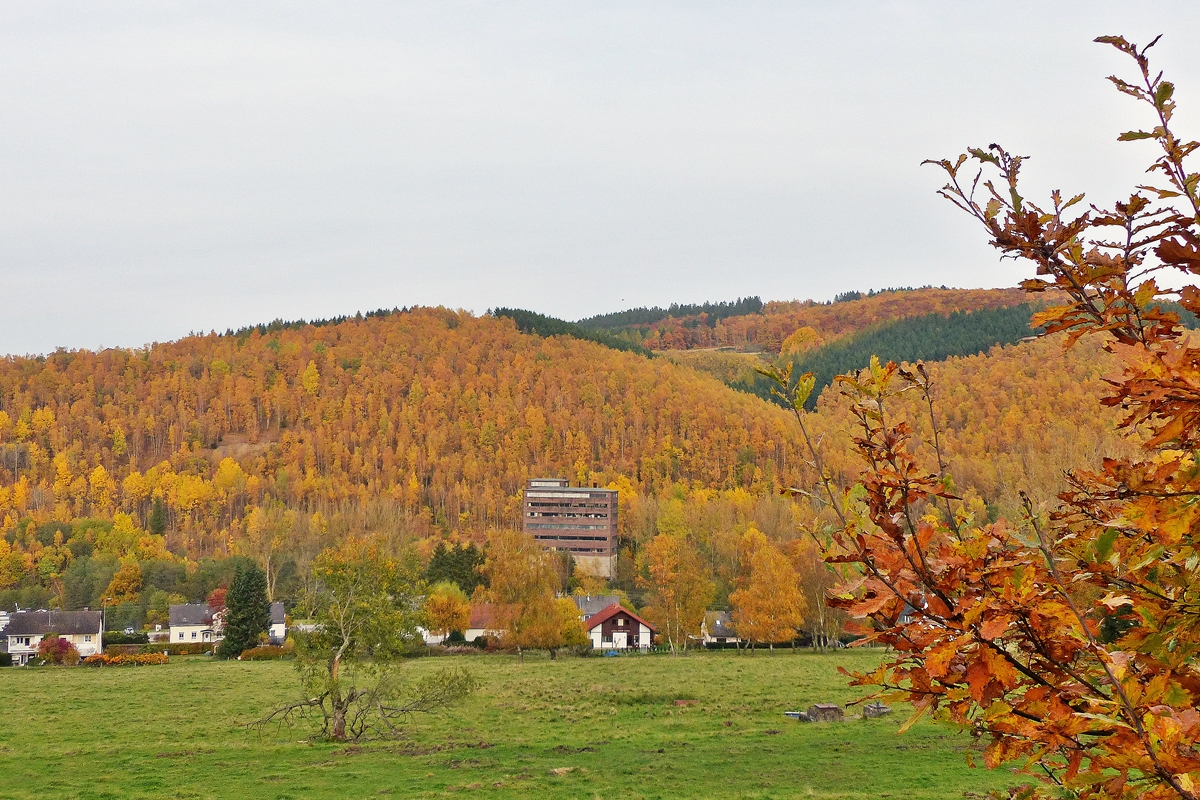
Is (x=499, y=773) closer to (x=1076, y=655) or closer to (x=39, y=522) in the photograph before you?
(x=1076, y=655)

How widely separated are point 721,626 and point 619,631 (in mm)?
9365

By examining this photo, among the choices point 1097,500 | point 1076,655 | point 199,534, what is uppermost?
point 1097,500

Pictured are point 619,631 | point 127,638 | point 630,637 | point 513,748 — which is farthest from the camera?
point 127,638

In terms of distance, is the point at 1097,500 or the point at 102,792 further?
the point at 102,792

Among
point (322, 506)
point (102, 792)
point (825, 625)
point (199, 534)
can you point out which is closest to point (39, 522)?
point (199, 534)

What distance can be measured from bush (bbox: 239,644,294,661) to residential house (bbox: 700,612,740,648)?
28225 millimetres

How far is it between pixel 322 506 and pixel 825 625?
362ft

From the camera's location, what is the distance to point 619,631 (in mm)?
61219

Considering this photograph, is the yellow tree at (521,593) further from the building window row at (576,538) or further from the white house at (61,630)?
the building window row at (576,538)

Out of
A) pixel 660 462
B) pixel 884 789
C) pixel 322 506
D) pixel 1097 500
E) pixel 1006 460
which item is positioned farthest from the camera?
pixel 660 462

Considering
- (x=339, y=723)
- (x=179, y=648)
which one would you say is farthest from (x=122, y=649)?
(x=339, y=723)

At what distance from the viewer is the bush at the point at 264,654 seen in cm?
5278

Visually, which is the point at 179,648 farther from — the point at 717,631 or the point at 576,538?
the point at 576,538

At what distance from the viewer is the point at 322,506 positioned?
479 ft
